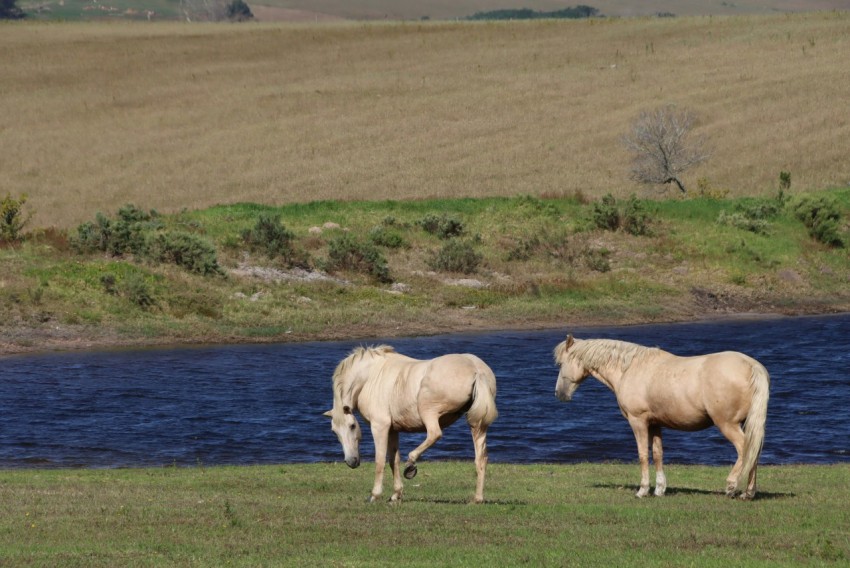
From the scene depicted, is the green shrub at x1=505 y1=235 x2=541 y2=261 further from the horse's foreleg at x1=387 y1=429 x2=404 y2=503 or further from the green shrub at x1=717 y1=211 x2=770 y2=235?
the horse's foreleg at x1=387 y1=429 x2=404 y2=503

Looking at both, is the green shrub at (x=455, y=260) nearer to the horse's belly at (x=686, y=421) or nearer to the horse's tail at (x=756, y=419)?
the horse's belly at (x=686, y=421)

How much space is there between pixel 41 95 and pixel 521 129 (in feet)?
115

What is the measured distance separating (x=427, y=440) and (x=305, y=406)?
16.9 m

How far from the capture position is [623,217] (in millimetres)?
58156

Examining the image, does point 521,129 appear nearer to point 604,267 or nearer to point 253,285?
point 604,267

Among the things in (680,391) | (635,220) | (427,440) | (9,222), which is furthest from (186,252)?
(680,391)

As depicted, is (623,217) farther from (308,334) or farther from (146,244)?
(146,244)

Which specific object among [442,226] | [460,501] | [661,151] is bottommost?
[442,226]

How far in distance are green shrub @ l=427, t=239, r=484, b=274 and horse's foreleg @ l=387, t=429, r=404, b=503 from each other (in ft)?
114

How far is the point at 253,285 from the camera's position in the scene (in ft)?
154

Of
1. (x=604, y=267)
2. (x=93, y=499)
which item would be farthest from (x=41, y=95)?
(x=93, y=499)

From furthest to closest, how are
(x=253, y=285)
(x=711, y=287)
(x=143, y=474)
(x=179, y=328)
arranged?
(x=711, y=287) < (x=253, y=285) < (x=179, y=328) < (x=143, y=474)

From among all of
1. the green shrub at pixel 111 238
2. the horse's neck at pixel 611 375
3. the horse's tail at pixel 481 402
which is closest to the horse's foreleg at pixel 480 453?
the horse's tail at pixel 481 402

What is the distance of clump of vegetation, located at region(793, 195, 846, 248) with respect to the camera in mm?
58438
